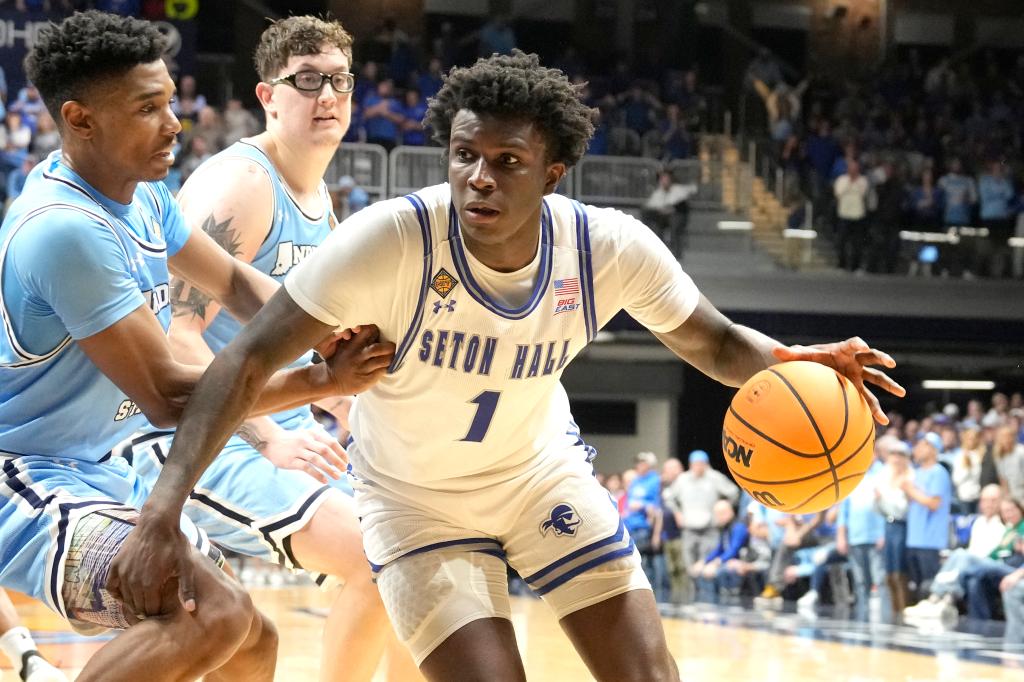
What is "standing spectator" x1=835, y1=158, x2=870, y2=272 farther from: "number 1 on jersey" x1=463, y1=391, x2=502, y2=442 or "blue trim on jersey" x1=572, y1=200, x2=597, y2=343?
"number 1 on jersey" x1=463, y1=391, x2=502, y2=442

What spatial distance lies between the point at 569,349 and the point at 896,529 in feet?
30.2

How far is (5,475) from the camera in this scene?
3342 mm

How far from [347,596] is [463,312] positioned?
128 centimetres

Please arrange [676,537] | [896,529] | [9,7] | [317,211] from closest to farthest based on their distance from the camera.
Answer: [317,211] < [896,529] < [676,537] < [9,7]

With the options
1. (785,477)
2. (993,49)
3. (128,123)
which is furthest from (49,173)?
(993,49)

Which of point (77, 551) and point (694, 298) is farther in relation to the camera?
point (694, 298)

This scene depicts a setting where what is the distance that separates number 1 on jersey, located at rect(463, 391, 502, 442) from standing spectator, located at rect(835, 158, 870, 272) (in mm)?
14732

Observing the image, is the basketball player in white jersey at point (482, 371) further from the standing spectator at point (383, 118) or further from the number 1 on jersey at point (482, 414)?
the standing spectator at point (383, 118)

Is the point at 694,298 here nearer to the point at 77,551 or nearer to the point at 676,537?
the point at 77,551

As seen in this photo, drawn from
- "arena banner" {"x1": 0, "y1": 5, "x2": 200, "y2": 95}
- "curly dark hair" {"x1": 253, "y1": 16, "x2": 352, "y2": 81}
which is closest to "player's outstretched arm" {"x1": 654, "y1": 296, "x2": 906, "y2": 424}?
"curly dark hair" {"x1": 253, "y1": 16, "x2": 352, "y2": 81}

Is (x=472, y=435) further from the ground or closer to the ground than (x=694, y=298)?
closer to the ground

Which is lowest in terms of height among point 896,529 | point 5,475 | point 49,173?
point 896,529

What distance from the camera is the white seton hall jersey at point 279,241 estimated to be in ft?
14.7

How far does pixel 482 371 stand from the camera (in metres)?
3.32
